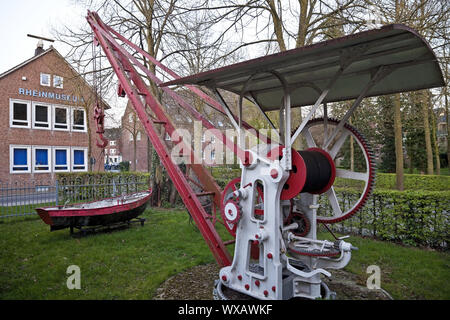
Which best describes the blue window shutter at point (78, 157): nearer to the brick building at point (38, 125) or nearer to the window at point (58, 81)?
the brick building at point (38, 125)

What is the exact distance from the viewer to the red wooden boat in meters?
7.11

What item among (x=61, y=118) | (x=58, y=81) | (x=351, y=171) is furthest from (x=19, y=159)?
(x=351, y=171)

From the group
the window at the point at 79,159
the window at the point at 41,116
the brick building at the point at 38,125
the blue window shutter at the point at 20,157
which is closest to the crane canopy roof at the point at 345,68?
the brick building at the point at 38,125

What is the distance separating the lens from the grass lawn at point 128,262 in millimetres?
4488

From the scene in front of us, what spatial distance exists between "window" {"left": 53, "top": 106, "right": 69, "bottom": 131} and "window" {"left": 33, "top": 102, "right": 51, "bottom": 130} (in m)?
0.42

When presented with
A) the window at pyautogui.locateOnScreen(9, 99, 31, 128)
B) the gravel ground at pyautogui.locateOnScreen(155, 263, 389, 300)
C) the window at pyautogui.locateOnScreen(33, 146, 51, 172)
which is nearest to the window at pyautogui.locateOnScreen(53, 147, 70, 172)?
the window at pyautogui.locateOnScreen(33, 146, 51, 172)

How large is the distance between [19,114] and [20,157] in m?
2.77

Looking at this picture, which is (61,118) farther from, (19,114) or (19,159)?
(19,159)

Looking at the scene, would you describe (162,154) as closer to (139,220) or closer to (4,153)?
(139,220)

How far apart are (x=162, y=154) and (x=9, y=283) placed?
3.29 m

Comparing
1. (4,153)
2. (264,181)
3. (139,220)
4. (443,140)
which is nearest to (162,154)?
(264,181)

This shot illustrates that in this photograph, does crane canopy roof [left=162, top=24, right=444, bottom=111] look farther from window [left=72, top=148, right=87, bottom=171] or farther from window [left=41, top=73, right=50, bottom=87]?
window [left=41, top=73, right=50, bottom=87]

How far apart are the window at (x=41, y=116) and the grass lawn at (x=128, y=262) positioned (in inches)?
515
